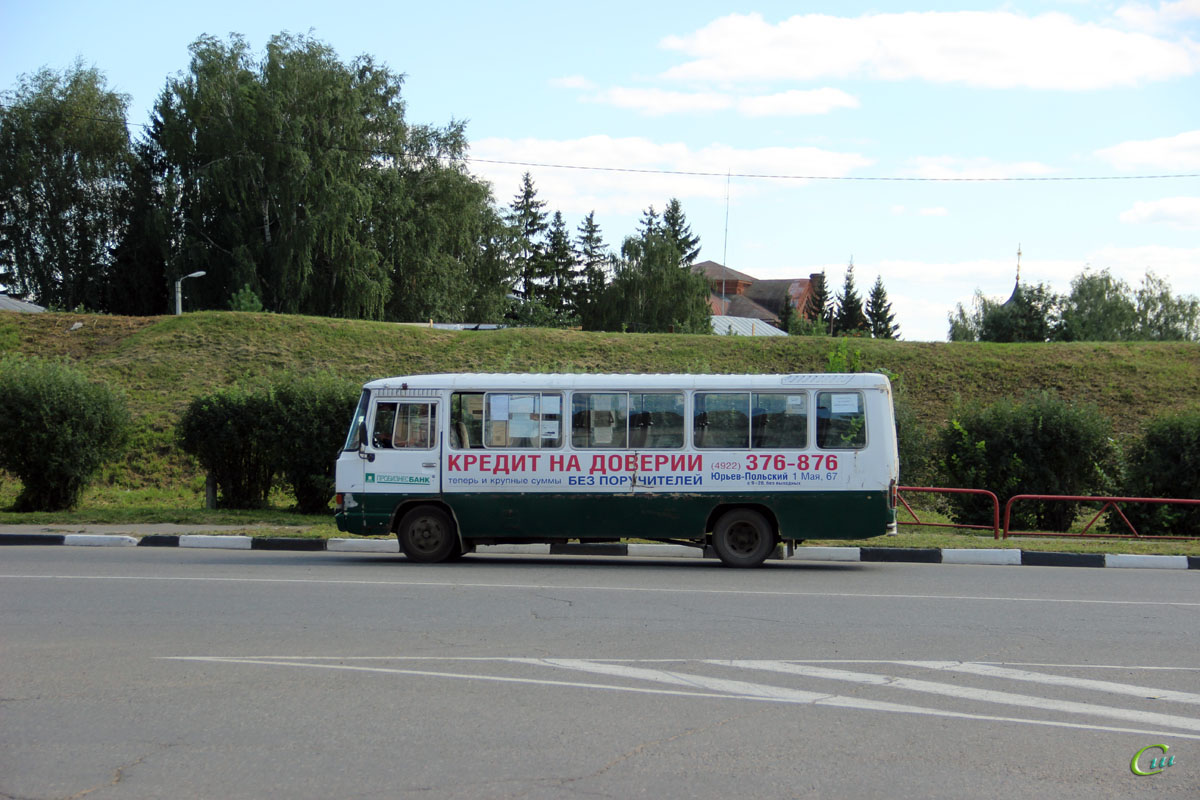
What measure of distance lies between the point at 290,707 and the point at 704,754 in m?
2.45

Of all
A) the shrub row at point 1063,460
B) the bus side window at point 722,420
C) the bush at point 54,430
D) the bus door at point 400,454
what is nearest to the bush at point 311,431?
the bush at point 54,430

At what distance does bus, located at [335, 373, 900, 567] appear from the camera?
1352 centimetres

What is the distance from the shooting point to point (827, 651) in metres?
7.87

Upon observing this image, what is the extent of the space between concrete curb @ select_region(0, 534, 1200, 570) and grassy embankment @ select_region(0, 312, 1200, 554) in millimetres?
10943

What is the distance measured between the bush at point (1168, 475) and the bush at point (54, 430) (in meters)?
19.7

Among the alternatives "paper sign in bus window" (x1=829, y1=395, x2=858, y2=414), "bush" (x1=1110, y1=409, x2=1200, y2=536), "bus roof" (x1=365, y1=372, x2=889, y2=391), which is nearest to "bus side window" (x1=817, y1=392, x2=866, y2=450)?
"paper sign in bus window" (x1=829, y1=395, x2=858, y2=414)

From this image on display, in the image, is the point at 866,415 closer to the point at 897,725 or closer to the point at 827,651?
the point at 827,651

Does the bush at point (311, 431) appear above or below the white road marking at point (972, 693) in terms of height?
above

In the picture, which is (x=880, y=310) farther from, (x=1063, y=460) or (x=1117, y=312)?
(x=1063, y=460)

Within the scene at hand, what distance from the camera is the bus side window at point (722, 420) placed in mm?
13680

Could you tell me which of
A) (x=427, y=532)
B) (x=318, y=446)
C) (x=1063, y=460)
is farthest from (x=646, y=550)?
(x=1063, y=460)

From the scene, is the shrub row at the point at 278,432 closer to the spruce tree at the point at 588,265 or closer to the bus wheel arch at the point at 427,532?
the bus wheel arch at the point at 427,532

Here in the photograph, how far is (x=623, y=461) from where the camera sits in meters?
13.7

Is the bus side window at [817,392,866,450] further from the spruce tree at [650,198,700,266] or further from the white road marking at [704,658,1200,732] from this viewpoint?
the spruce tree at [650,198,700,266]
